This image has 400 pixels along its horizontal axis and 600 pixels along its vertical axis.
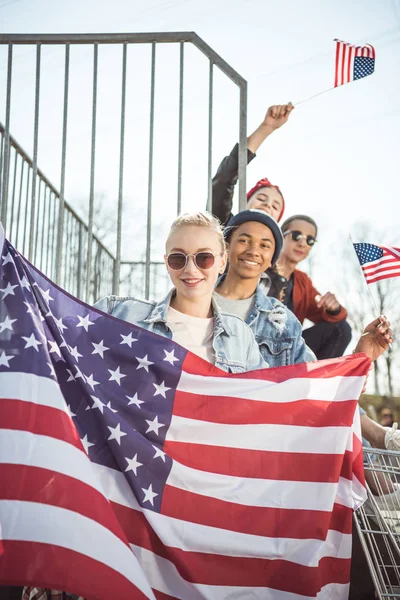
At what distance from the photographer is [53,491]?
238 centimetres

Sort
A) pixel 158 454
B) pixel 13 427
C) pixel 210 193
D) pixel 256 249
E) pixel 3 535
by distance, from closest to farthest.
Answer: pixel 3 535, pixel 13 427, pixel 158 454, pixel 256 249, pixel 210 193

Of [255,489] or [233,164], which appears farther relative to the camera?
[233,164]

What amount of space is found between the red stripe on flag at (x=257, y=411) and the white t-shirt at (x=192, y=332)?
37 cm

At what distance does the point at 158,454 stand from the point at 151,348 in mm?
526

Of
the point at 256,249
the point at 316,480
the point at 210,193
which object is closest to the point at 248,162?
the point at 210,193

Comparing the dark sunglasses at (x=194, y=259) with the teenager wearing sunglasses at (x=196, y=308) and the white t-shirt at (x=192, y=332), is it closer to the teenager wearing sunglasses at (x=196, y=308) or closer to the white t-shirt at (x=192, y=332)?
the teenager wearing sunglasses at (x=196, y=308)

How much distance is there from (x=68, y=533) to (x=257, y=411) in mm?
1057

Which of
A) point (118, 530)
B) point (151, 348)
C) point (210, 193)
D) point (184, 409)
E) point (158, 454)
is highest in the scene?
point (210, 193)

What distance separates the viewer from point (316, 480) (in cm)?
284

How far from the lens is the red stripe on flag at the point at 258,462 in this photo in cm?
283

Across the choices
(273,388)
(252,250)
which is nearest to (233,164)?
(252,250)

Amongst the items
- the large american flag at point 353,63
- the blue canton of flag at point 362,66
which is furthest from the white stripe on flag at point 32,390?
the blue canton of flag at point 362,66

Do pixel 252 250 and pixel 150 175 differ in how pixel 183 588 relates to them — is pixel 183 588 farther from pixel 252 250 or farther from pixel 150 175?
pixel 150 175

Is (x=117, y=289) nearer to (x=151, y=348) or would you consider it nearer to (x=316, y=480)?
(x=151, y=348)
